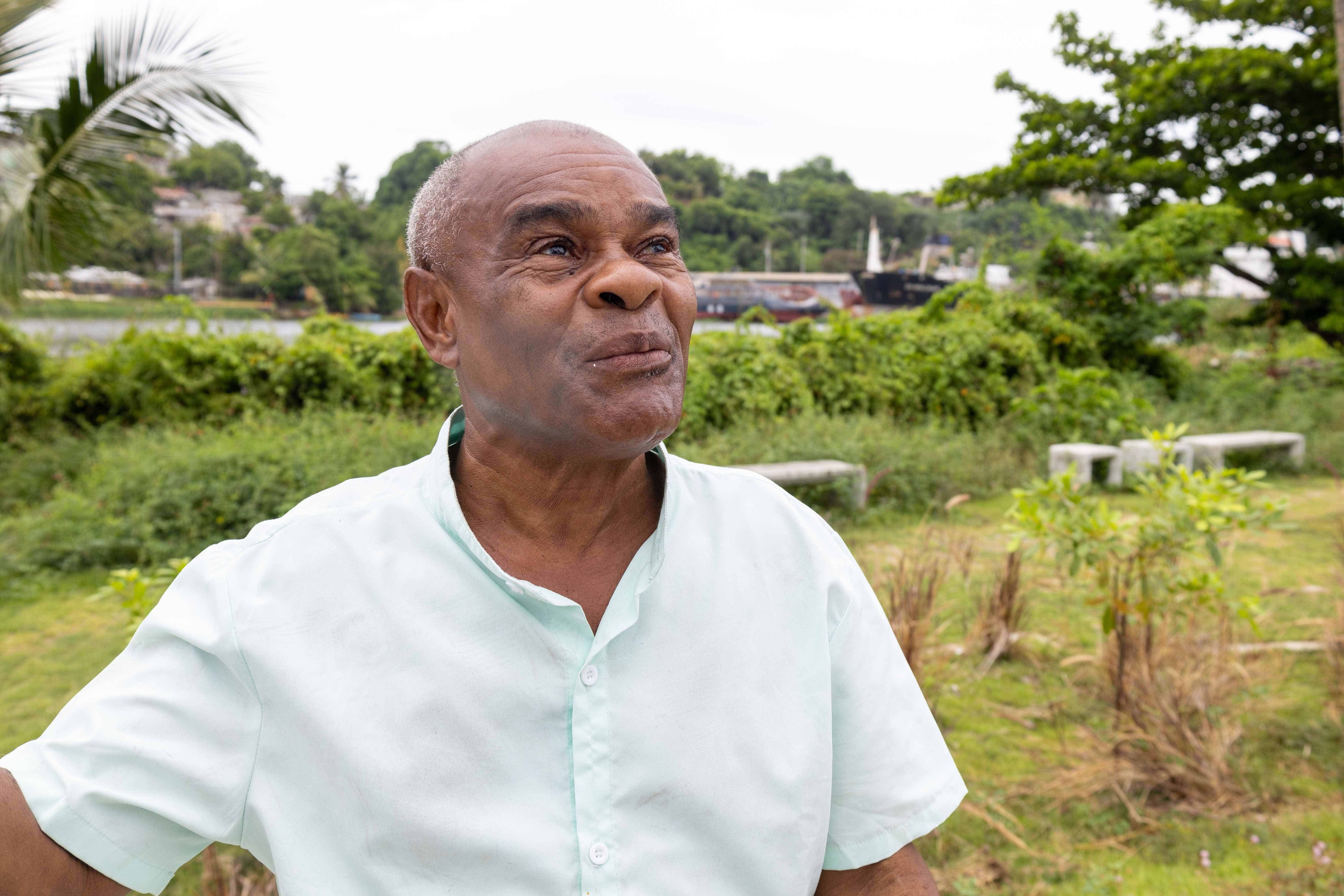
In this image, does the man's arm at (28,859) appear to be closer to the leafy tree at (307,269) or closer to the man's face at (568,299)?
the man's face at (568,299)

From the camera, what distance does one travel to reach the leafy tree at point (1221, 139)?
1215 centimetres

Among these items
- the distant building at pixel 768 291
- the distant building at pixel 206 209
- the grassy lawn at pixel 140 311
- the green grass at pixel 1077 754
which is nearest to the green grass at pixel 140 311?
the grassy lawn at pixel 140 311

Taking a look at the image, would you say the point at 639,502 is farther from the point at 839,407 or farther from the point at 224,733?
the point at 839,407

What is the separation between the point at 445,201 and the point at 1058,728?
10.9ft

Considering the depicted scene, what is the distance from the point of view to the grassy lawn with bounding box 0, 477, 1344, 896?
2.81 m

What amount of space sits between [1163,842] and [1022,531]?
1.18 metres

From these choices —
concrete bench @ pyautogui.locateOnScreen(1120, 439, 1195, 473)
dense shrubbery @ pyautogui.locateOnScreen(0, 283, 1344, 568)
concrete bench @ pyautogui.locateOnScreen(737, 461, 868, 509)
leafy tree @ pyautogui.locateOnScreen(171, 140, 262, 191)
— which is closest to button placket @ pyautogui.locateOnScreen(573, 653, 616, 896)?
dense shrubbery @ pyautogui.locateOnScreen(0, 283, 1344, 568)

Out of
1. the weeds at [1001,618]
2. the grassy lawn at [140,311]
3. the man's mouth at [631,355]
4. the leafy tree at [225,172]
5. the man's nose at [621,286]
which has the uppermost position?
the leafy tree at [225,172]

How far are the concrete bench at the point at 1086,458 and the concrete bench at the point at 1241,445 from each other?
76 centimetres

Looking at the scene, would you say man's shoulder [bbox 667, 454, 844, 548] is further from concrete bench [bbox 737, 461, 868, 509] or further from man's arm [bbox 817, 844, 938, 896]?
concrete bench [bbox 737, 461, 868, 509]

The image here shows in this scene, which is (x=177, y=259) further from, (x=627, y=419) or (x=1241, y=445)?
(x=627, y=419)

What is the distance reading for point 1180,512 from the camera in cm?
349

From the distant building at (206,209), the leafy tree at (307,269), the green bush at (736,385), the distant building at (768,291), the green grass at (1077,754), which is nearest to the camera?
the green grass at (1077,754)

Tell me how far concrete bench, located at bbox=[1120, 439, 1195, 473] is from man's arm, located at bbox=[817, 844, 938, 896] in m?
7.81
